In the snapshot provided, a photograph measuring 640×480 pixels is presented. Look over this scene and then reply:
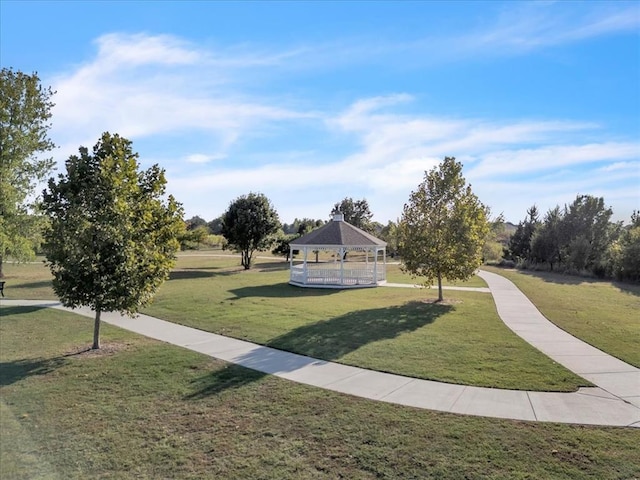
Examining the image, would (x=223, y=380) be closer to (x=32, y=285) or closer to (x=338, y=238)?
(x=338, y=238)

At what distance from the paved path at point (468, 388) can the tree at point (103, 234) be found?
79.1 inches

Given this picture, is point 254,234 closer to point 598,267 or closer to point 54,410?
point 598,267

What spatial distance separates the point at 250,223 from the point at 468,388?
2912 cm

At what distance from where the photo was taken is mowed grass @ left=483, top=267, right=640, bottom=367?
10320 mm

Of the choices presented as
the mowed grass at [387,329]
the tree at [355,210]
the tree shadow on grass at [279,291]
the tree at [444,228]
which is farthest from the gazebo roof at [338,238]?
the tree at [355,210]

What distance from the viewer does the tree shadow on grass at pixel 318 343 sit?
7805 mm

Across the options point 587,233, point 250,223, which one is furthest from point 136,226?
point 587,233

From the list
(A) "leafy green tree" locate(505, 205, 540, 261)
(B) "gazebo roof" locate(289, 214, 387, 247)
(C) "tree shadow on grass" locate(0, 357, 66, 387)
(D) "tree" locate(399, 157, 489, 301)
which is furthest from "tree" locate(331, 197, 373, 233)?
(C) "tree shadow on grass" locate(0, 357, 66, 387)

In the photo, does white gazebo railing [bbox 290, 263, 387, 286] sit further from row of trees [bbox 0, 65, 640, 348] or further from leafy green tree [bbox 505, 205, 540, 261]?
leafy green tree [bbox 505, 205, 540, 261]

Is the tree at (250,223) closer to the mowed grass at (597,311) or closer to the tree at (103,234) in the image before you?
the mowed grass at (597,311)

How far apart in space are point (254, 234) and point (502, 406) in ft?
99.1

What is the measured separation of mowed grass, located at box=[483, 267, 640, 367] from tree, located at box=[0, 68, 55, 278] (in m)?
27.3

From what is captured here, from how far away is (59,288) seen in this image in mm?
9562

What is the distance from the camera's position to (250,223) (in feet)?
114
